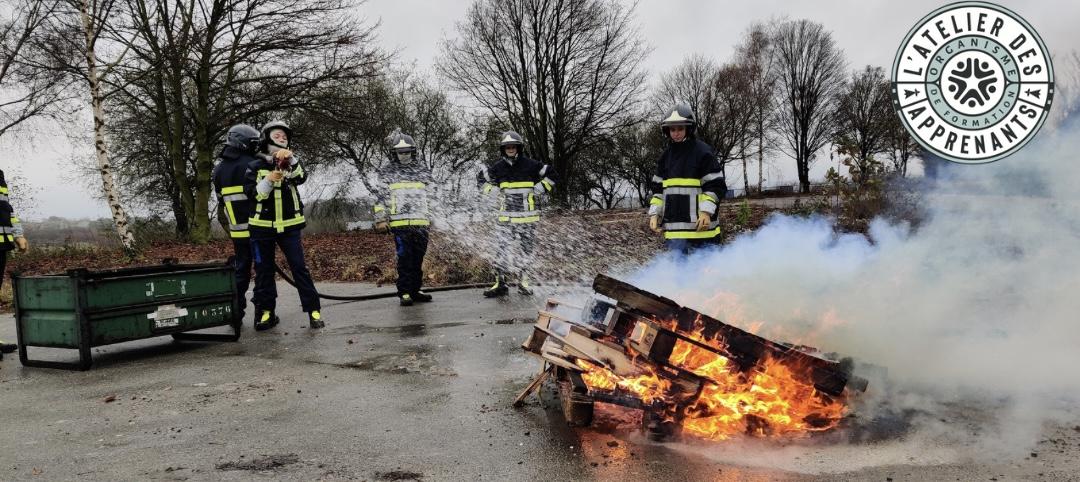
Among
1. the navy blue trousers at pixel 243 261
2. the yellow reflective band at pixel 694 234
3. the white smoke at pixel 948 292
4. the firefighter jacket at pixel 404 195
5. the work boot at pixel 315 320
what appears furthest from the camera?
the firefighter jacket at pixel 404 195

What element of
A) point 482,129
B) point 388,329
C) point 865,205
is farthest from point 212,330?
point 482,129

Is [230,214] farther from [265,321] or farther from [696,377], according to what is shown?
[696,377]

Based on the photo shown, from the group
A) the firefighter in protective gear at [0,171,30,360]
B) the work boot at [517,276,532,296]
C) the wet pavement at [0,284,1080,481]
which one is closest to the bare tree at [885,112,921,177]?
the work boot at [517,276,532,296]

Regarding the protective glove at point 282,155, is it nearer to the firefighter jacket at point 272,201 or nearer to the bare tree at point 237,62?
the firefighter jacket at point 272,201

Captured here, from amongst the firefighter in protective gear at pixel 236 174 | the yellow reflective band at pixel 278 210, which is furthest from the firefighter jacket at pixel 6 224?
the yellow reflective band at pixel 278 210

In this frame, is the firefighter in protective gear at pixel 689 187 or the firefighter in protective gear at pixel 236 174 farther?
the firefighter in protective gear at pixel 236 174

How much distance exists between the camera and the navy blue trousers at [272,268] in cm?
720

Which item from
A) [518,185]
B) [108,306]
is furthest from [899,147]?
[108,306]

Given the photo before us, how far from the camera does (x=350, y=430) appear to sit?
3953mm

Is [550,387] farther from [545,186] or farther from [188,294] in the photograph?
[545,186]

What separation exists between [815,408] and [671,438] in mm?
908

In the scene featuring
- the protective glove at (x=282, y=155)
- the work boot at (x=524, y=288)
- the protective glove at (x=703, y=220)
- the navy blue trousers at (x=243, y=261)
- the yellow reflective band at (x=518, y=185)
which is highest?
the protective glove at (x=282, y=155)

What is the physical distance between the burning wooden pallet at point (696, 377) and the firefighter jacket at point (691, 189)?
2291 millimetres

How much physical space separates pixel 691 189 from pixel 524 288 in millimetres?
4174
